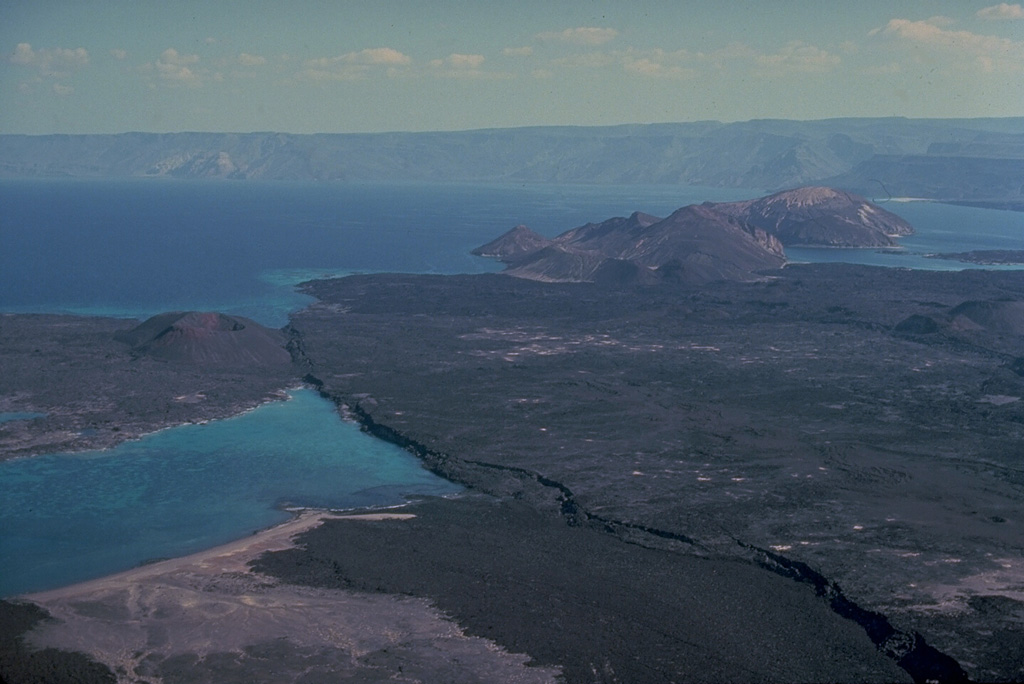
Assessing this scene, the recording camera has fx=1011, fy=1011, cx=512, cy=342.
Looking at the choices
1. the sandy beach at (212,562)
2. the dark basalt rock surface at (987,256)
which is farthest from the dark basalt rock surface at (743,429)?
the dark basalt rock surface at (987,256)

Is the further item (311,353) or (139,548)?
(311,353)

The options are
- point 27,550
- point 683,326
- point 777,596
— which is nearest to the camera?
point 777,596

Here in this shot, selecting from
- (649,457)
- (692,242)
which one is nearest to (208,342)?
(649,457)

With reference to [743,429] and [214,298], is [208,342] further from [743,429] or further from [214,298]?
[743,429]

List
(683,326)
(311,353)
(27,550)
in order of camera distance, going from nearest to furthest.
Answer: (27,550) < (311,353) < (683,326)

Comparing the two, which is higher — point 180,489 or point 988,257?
point 988,257

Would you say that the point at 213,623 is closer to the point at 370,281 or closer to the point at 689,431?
the point at 689,431

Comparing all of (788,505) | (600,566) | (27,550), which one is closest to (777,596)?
(600,566)
